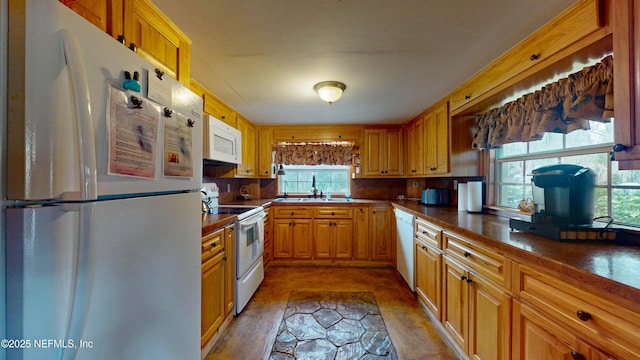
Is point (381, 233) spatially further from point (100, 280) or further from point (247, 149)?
point (100, 280)

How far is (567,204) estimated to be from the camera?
1.28 m

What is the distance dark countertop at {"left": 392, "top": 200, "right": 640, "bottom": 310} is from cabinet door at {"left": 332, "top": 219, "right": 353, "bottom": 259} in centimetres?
202

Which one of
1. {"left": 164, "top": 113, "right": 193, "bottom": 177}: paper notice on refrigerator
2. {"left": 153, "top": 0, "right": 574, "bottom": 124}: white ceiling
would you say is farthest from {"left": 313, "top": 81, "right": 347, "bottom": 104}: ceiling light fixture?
{"left": 164, "top": 113, "right": 193, "bottom": 177}: paper notice on refrigerator

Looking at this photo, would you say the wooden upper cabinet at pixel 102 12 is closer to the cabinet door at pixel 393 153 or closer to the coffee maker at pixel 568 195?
the coffee maker at pixel 568 195

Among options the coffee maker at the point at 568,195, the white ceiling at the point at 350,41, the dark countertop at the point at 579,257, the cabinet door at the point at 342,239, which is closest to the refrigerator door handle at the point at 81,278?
the dark countertop at the point at 579,257

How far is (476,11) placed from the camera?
50.1 inches

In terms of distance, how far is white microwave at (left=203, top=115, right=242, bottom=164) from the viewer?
2.18 meters

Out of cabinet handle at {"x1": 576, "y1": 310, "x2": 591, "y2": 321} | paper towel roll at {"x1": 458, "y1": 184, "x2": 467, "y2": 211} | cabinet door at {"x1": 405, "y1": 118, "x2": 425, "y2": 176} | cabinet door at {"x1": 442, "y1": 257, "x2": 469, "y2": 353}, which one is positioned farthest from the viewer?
cabinet door at {"x1": 405, "y1": 118, "x2": 425, "y2": 176}

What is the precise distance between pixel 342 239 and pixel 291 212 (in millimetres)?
837

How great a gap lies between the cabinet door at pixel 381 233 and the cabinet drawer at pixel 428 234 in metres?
1.01

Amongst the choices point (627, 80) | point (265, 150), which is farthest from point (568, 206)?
point (265, 150)

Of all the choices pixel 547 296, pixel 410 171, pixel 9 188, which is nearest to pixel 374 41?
pixel 547 296

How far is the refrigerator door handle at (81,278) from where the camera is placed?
2.03 feet

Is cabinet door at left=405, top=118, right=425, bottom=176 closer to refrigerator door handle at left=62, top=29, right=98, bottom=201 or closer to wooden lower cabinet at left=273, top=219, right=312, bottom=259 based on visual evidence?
wooden lower cabinet at left=273, top=219, right=312, bottom=259
